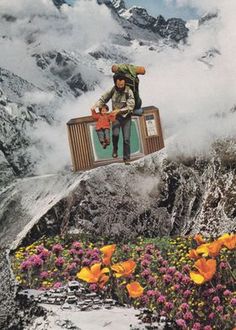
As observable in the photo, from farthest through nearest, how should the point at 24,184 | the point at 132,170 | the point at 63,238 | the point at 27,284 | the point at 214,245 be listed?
the point at 24,184, the point at 132,170, the point at 63,238, the point at 27,284, the point at 214,245

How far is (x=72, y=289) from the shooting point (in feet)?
14.4

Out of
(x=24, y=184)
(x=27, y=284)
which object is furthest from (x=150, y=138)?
(x=27, y=284)

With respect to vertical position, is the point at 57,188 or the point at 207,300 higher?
the point at 207,300

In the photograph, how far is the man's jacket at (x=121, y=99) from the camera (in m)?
14.6

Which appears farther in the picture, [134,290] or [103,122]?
[103,122]

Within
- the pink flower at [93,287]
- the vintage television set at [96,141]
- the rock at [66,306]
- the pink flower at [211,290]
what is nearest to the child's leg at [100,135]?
the vintage television set at [96,141]

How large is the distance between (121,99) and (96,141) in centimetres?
269

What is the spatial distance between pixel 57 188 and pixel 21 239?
3.19 metres

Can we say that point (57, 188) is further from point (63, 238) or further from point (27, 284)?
point (27, 284)

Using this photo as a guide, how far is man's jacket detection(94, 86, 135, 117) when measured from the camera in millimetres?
14609

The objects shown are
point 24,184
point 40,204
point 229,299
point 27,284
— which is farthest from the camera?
point 24,184

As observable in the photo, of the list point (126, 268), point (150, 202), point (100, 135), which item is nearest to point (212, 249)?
point (126, 268)

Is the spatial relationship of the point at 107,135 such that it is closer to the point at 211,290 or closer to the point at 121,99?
the point at 121,99

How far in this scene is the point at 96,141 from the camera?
17.2m
